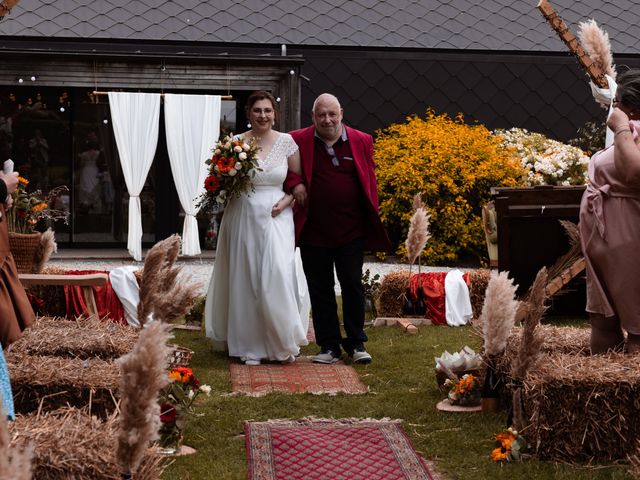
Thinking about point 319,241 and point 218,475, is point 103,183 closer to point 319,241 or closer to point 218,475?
point 319,241

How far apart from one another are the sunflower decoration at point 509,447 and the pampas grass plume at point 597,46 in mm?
2377

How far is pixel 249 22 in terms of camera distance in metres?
17.4

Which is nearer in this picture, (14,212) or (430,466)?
(430,466)

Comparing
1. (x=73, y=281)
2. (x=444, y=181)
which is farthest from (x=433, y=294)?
(x=444, y=181)

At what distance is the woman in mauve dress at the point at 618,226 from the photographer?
5.22 m

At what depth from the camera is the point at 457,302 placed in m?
10.4

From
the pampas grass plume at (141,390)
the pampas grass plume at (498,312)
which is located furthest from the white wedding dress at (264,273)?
the pampas grass plume at (141,390)

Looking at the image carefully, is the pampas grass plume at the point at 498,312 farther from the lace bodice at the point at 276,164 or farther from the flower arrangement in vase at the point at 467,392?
the lace bodice at the point at 276,164

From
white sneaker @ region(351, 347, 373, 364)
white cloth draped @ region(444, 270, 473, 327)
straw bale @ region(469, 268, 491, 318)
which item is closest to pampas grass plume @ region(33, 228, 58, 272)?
white sneaker @ region(351, 347, 373, 364)

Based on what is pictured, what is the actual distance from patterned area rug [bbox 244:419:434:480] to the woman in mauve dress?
1.26m

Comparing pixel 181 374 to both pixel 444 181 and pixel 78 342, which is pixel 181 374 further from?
pixel 444 181

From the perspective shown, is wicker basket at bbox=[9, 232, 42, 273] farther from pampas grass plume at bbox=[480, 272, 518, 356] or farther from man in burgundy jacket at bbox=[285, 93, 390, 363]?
pampas grass plume at bbox=[480, 272, 518, 356]

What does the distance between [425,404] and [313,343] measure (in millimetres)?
2884

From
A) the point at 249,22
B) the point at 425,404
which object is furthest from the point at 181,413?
the point at 249,22
